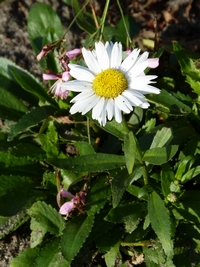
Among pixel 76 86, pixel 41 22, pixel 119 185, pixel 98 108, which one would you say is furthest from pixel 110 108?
pixel 41 22

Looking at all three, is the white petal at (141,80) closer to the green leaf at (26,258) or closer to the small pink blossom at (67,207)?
the small pink blossom at (67,207)

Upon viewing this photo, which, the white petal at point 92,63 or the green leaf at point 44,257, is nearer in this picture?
the white petal at point 92,63

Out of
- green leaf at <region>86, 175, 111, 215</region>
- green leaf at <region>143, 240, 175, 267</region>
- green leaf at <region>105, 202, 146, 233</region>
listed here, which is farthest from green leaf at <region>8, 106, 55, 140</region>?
green leaf at <region>143, 240, 175, 267</region>

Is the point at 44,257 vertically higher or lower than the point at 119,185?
lower

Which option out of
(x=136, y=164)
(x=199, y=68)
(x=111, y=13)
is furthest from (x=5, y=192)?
(x=111, y=13)

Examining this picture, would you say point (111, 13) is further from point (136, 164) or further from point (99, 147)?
point (136, 164)

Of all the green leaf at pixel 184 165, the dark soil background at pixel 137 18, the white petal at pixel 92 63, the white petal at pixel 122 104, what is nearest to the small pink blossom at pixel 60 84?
the white petal at pixel 92 63

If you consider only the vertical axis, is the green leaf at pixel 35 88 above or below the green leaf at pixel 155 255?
above

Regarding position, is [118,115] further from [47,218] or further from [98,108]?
[47,218]
